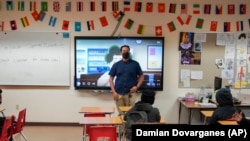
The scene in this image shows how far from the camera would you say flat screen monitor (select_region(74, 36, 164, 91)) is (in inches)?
251

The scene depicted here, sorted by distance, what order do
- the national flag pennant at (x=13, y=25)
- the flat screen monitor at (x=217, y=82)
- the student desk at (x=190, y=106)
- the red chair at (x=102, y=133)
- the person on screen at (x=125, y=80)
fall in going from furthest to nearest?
the national flag pennant at (x=13, y=25), the flat screen monitor at (x=217, y=82), the student desk at (x=190, y=106), the person on screen at (x=125, y=80), the red chair at (x=102, y=133)

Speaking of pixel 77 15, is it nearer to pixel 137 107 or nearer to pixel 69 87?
pixel 69 87

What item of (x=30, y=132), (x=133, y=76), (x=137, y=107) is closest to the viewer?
(x=137, y=107)

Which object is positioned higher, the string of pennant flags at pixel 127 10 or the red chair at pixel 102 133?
the string of pennant flags at pixel 127 10

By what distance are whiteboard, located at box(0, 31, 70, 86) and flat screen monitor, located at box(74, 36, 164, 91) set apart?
0.87ft

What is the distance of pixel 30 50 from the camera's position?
255 inches

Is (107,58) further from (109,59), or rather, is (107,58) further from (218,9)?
(218,9)

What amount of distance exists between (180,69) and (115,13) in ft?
5.32

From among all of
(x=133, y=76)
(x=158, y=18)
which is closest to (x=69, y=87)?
(x=133, y=76)

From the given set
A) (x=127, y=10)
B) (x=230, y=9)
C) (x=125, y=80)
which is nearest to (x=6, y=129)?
(x=125, y=80)

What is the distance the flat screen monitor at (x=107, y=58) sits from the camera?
6363mm

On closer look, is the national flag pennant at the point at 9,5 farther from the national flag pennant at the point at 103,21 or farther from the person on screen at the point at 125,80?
the person on screen at the point at 125,80

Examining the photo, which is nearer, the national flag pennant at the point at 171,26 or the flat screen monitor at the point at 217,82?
the flat screen monitor at the point at 217,82

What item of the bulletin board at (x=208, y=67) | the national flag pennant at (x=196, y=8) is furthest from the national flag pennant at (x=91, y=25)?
the national flag pennant at (x=196, y=8)
